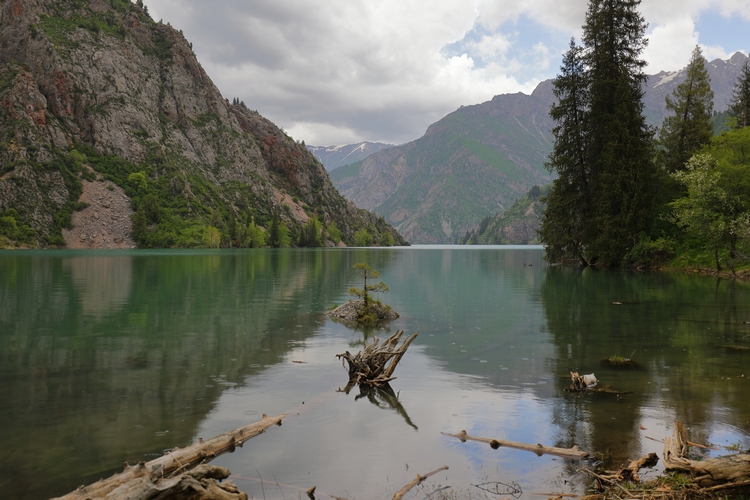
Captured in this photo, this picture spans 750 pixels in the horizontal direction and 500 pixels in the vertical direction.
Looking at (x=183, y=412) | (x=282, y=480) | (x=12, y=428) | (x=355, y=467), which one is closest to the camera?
(x=282, y=480)

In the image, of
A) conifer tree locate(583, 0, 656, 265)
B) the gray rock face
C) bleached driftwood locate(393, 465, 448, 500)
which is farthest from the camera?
the gray rock face

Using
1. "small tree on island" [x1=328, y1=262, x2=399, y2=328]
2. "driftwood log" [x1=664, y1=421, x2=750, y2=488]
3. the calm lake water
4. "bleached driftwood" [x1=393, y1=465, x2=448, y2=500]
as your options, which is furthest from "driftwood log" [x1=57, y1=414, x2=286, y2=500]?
"small tree on island" [x1=328, y1=262, x2=399, y2=328]

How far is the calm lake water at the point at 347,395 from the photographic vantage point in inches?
415

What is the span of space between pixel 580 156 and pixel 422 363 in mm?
68403

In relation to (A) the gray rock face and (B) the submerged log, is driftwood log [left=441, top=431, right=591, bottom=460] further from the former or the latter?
(A) the gray rock face

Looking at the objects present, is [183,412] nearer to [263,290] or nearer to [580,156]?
[263,290]

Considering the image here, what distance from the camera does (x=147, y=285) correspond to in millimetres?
49625

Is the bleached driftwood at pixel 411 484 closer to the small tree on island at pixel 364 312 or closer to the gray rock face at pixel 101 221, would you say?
the small tree on island at pixel 364 312

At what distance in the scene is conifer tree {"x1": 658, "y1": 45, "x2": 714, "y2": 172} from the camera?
7525cm

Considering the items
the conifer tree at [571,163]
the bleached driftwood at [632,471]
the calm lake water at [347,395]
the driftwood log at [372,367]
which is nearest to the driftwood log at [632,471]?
the bleached driftwood at [632,471]

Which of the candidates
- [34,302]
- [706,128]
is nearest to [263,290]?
[34,302]

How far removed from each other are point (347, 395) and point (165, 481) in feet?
28.4

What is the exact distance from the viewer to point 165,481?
781cm

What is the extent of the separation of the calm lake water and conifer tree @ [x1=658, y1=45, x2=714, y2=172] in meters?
49.8
